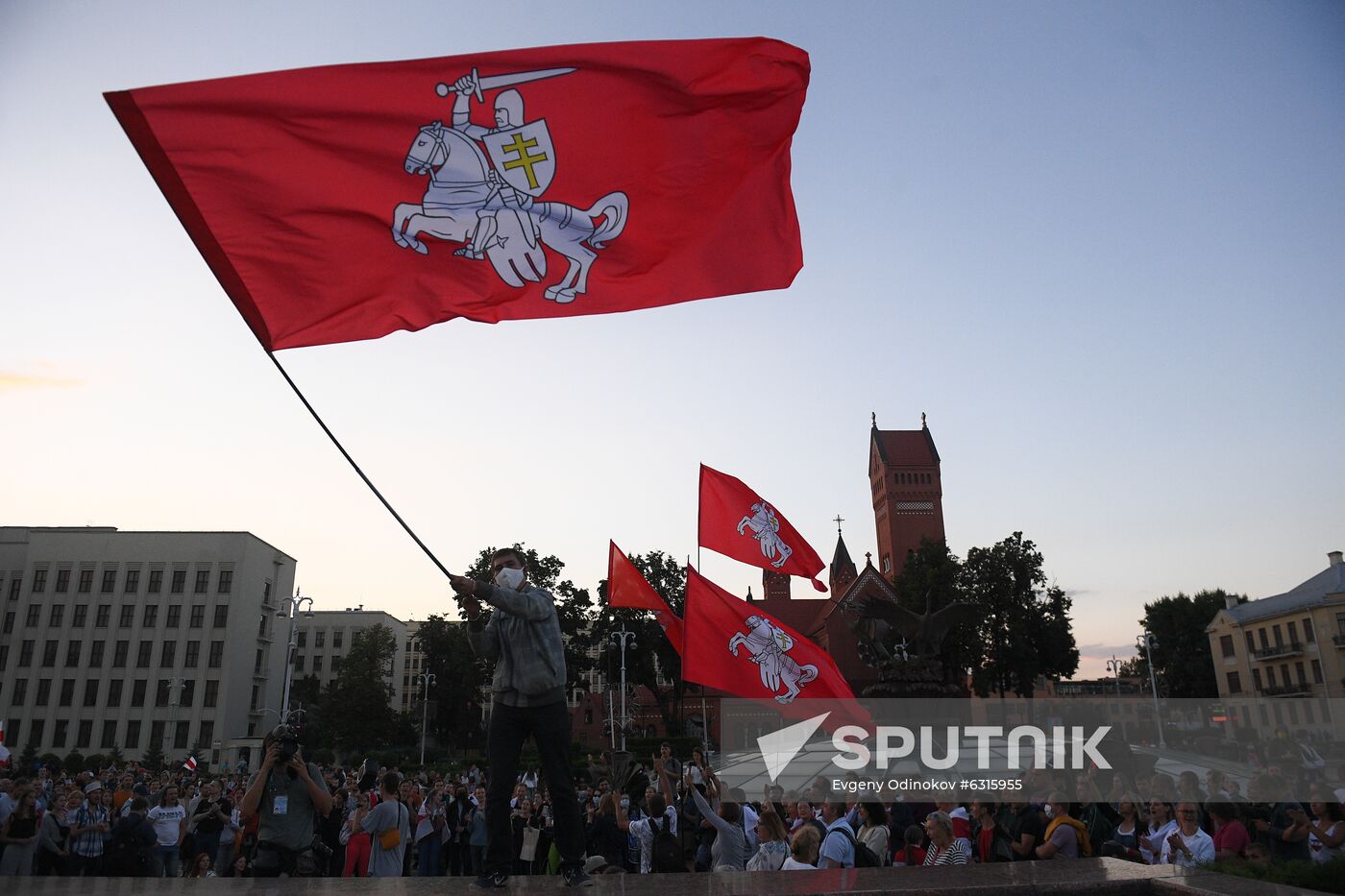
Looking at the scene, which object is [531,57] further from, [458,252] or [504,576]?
[504,576]

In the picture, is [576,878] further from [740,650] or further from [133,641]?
[133,641]

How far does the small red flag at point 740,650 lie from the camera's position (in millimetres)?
11750

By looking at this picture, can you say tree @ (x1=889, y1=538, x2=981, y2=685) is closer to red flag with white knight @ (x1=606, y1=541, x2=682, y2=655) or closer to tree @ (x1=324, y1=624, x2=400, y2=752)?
tree @ (x1=324, y1=624, x2=400, y2=752)

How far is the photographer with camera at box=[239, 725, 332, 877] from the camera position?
5.88 m

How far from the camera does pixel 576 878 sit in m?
5.18

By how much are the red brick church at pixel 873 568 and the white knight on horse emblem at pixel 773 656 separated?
68359 mm

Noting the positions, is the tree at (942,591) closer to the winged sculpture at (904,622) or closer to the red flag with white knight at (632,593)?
the winged sculpture at (904,622)

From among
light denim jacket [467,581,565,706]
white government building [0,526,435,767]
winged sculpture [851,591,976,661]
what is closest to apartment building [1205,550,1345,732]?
winged sculpture [851,591,976,661]

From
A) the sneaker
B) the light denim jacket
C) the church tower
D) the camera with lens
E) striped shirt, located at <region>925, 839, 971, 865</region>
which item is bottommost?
striped shirt, located at <region>925, 839, 971, 865</region>

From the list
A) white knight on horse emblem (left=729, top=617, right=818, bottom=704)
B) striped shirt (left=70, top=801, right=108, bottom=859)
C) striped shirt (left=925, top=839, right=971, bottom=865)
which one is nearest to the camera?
striped shirt (left=925, top=839, right=971, bottom=865)

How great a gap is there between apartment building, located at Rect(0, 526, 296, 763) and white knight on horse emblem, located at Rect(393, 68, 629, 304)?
69.5m

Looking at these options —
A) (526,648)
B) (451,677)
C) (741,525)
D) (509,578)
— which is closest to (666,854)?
(741,525)

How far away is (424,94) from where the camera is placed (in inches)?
221

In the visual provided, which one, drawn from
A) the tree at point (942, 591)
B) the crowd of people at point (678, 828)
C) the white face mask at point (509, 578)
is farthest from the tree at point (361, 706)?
the white face mask at point (509, 578)
